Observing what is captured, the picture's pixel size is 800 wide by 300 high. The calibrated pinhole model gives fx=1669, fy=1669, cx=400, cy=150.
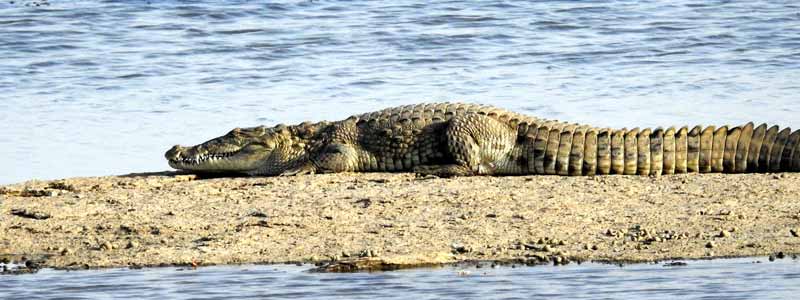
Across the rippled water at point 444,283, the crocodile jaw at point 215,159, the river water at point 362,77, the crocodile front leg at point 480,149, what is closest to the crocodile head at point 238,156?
the crocodile jaw at point 215,159

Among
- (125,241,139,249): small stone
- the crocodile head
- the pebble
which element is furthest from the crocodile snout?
the pebble

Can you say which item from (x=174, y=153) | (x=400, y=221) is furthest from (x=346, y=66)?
(x=400, y=221)

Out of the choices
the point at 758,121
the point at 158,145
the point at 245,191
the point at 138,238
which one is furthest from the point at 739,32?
the point at 138,238

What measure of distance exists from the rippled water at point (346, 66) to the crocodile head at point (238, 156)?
1.79ft

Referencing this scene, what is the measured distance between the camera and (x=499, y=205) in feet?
34.3

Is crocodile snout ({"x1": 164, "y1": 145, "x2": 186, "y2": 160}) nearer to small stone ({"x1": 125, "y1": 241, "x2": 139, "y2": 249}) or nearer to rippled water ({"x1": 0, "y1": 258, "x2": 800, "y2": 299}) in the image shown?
small stone ({"x1": 125, "y1": 241, "x2": 139, "y2": 249})

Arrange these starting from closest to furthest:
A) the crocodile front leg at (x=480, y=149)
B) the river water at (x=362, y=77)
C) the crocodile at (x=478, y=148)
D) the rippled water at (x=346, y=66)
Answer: the river water at (x=362, y=77)
the crocodile at (x=478, y=148)
the crocodile front leg at (x=480, y=149)
the rippled water at (x=346, y=66)

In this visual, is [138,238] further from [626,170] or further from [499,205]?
[626,170]

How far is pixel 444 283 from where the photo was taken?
28.4 ft

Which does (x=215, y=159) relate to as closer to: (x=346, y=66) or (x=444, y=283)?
(x=444, y=283)

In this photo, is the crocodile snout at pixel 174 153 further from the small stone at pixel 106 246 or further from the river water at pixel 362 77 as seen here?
Result: the small stone at pixel 106 246

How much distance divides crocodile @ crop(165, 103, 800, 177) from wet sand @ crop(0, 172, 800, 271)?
0.26m

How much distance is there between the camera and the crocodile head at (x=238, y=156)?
12492mm

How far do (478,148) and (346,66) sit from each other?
295 inches
